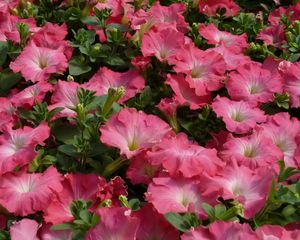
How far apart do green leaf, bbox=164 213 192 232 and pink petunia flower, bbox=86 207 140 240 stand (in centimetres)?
8

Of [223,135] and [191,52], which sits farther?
[191,52]

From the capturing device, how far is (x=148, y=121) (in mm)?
1477

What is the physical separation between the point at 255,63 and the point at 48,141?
0.72 meters

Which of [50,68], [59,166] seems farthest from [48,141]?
[50,68]

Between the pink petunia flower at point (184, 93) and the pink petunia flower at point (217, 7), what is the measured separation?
0.53 meters

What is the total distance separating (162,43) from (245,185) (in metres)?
0.66

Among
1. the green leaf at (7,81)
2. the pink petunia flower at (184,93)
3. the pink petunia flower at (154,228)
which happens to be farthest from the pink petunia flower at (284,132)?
the green leaf at (7,81)

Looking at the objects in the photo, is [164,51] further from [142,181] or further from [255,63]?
[142,181]

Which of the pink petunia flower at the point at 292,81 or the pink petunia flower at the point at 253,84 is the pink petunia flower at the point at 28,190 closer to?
the pink petunia flower at the point at 253,84

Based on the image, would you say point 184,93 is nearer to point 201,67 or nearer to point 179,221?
point 201,67

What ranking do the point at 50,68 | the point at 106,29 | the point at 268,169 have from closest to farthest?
the point at 268,169, the point at 50,68, the point at 106,29

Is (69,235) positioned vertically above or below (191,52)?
below

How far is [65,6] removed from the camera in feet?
7.03

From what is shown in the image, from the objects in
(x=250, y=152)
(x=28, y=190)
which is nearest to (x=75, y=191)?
(x=28, y=190)
